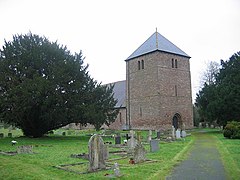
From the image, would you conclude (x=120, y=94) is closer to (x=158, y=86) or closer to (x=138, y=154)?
(x=158, y=86)

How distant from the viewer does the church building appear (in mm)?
35438

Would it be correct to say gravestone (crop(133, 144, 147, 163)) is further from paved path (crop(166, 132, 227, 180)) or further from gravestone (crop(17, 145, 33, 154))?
gravestone (crop(17, 145, 33, 154))

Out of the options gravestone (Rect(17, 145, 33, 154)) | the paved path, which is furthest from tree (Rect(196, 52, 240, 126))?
gravestone (Rect(17, 145, 33, 154))

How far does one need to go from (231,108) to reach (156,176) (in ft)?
77.1

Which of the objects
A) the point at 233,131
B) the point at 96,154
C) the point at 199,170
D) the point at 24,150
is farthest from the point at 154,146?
the point at 233,131

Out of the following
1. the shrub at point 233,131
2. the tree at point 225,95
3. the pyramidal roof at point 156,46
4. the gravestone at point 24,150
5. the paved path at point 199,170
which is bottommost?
the paved path at point 199,170

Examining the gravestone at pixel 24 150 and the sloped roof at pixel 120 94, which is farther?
the sloped roof at pixel 120 94

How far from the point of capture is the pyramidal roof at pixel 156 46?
121 ft

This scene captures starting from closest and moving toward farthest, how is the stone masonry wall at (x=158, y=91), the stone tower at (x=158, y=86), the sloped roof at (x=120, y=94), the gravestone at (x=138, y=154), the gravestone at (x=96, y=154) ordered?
the gravestone at (x=96, y=154), the gravestone at (x=138, y=154), the stone masonry wall at (x=158, y=91), the stone tower at (x=158, y=86), the sloped roof at (x=120, y=94)

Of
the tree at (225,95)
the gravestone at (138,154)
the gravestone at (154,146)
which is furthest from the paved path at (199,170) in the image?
the tree at (225,95)

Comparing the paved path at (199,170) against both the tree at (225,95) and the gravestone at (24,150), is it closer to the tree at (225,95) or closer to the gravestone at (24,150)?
the gravestone at (24,150)

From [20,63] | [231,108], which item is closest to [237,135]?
[231,108]

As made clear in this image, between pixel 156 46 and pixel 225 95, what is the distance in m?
11.6

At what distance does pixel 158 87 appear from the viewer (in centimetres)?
3519
